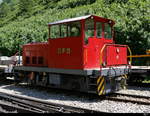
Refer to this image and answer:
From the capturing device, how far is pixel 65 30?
962cm

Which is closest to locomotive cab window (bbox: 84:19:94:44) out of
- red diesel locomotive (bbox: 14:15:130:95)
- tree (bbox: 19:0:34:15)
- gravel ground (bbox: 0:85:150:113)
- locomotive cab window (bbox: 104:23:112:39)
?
red diesel locomotive (bbox: 14:15:130:95)

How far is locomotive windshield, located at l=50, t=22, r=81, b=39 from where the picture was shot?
915cm

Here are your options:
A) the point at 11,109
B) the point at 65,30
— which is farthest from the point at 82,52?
the point at 11,109

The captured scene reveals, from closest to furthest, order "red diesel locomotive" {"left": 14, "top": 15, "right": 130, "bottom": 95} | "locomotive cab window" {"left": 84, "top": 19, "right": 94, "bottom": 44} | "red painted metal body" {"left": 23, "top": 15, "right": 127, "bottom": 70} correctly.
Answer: "red diesel locomotive" {"left": 14, "top": 15, "right": 130, "bottom": 95}, "red painted metal body" {"left": 23, "top": 15, "right": 127, "bottom": 70}, "locomotive cab window" {"left": 84, "top": 19, "right": 94, "bottom": 44}

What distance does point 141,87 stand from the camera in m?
11.5

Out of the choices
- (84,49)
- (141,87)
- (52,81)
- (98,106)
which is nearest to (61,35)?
(84,49)

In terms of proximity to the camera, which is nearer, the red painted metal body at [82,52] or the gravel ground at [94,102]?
the gravel ground at [94,102]

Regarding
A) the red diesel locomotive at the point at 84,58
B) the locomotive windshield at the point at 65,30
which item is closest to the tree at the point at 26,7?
Result: the locomotive windshield at the point at 65,30

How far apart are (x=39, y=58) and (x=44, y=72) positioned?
1.12 metres

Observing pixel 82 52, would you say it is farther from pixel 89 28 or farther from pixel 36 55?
pixel 36 55

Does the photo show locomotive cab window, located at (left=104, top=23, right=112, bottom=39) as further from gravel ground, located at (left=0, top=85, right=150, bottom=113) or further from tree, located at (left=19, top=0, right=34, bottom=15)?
tree, located at (left=19, top=0, right=34, bottom=15)

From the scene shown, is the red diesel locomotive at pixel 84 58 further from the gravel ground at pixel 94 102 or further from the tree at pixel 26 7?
the tree at pixel 26 7

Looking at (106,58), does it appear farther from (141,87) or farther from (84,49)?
(141,87)

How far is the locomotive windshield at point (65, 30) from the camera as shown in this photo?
915cm
